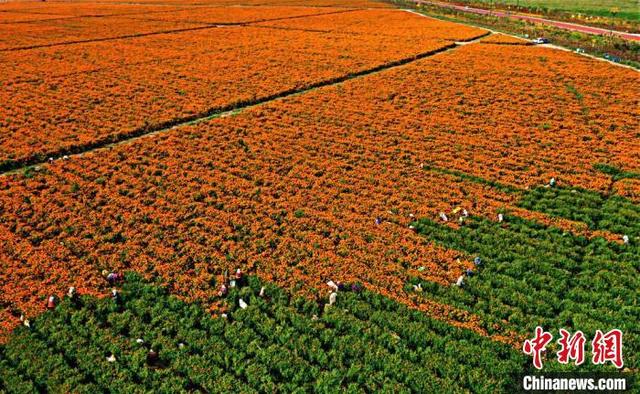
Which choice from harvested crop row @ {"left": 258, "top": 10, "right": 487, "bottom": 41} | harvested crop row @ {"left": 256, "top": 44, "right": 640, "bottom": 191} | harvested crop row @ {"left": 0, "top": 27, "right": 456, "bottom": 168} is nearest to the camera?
harvested crop row @ {"left": 256, "top": 44, "right": 640, "bottom": 191}

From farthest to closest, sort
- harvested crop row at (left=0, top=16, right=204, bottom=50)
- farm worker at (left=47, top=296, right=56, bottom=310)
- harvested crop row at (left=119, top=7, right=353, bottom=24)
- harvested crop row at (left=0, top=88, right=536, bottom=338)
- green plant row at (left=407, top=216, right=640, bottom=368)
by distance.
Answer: harvested crop row at (left=119, top=7, right=353, bottom=24), harvested crop row at (left=0, top=16, right=204, bottom=50), harvested crop row at (left=0, top=88, right=536, bottom=338), farm worker at (left=47, top=296, right=56, bottom=310), green plant row at (left=407, top=216, right=640, bottom=368)

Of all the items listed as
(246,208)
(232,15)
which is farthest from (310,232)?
(232,15)

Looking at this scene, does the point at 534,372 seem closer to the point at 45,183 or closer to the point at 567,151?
the point at 567,151

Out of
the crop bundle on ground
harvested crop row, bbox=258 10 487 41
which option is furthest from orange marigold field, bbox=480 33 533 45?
the crop bundle on ground

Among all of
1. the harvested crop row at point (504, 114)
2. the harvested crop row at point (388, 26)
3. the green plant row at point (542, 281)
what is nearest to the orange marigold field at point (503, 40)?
the harvested crop row at point (388, 26)

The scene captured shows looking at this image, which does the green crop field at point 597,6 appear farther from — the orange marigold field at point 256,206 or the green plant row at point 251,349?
the green plant row at point 251,349

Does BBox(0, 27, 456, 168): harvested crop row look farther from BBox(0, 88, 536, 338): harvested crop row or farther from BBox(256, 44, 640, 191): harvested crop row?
BBox(256, 44, 640, 191): harvested crop row
